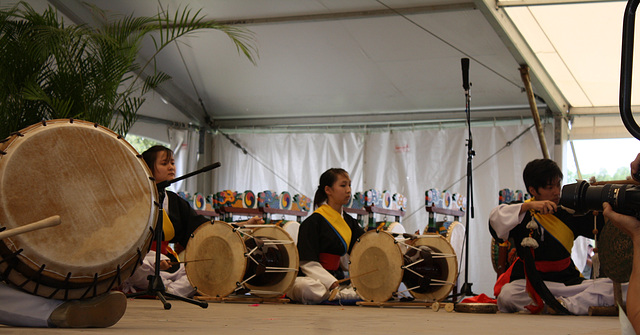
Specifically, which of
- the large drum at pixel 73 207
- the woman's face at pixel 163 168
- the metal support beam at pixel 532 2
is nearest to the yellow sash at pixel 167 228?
the woman's face at pixel 163 168

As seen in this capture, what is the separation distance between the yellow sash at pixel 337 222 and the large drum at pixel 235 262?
0.33 meters

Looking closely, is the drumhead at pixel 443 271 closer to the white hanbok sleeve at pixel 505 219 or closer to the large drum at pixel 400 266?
the large drum at pixel 400 266

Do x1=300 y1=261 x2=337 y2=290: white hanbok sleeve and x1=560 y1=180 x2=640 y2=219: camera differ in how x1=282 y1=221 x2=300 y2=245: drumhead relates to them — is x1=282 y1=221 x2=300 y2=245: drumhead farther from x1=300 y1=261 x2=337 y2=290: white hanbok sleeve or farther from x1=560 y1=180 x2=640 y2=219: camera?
x1=560 y1=180 x2=640 y2=219: camera

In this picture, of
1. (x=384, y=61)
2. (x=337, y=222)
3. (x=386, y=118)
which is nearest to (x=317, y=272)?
(x=337, y=222)

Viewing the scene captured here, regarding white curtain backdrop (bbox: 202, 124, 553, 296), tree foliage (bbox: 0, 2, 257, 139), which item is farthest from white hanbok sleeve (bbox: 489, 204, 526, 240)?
white curtain backdrop (bbox: 202, 124, 553, 296)

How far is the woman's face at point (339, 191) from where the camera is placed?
484 cm

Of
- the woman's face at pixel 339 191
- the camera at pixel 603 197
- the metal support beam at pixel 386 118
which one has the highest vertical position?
the metal support beam at pixel 386 118

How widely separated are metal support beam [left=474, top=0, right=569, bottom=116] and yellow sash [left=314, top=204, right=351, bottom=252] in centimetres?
196

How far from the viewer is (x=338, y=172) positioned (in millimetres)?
4938

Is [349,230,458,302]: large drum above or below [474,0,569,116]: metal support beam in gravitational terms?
below

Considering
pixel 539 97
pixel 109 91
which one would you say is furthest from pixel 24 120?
pixel 539 97

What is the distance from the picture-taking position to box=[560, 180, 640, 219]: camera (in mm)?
1381

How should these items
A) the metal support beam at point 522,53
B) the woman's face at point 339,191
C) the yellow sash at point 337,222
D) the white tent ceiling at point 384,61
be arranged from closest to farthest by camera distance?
the yellow sash at point 337,222, the woman's face at point 339,191, the metal support beam at point 522,53, the white tent ceiling at point 384,61

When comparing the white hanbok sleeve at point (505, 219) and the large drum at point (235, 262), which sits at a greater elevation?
the white hanbok sleeve at point (505, 219)
